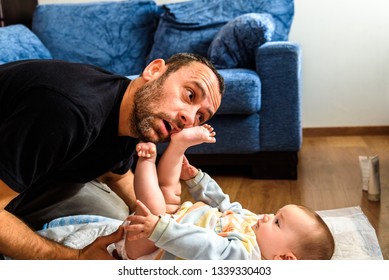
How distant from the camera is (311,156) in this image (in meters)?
2.82

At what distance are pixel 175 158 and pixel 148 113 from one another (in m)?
0.14

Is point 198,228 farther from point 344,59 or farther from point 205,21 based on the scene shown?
point 344,59

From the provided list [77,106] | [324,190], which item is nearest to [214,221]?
[77,106]

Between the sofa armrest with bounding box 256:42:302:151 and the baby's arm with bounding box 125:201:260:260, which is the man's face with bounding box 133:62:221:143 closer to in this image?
the baby's arm with bounding box 125:201:260:260

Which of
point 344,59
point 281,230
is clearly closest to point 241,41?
point 344,59

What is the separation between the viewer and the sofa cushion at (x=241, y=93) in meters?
2.23

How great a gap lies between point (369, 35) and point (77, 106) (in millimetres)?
2626

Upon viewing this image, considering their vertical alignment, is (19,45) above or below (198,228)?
below

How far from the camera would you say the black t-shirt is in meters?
0.98

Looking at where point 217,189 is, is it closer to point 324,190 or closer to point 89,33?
point 324,190

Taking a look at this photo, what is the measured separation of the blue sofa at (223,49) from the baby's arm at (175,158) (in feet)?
3.26

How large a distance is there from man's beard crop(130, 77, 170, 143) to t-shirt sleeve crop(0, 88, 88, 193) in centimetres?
17

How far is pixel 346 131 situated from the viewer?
3.34m

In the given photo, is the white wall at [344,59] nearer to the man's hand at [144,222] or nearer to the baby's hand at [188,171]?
the baby's hand at [188,171]
